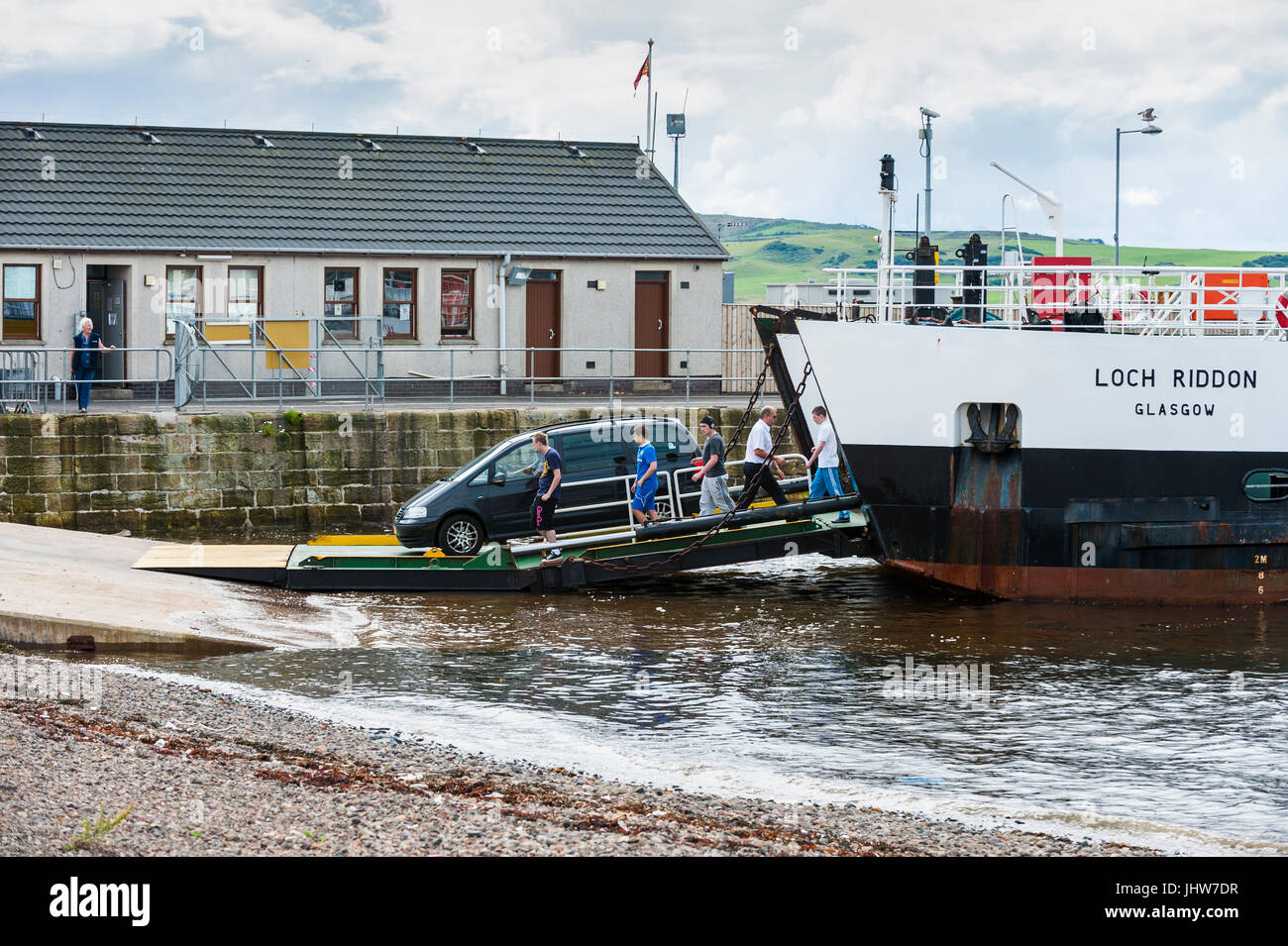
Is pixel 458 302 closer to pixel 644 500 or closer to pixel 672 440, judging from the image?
pixel 672 440

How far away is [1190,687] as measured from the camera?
1294 centimetres

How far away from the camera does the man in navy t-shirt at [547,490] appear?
16922mm

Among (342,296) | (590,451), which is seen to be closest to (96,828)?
(590,451)

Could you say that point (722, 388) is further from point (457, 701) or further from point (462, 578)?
point (457, 701)

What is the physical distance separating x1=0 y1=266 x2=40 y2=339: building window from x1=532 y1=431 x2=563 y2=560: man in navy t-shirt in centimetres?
1412

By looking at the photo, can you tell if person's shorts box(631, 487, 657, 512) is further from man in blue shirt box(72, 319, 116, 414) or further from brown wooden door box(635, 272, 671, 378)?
brown wooden door box(635, 272, 671, 378)

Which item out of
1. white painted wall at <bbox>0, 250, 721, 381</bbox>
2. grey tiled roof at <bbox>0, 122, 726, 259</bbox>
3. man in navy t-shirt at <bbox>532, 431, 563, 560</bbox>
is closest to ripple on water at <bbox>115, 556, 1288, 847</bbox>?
man in navy t-shirt at <bbox>532, 431, 563, 560</bbox>

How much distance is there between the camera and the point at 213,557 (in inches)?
687

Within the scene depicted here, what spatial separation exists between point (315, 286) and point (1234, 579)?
1881cm

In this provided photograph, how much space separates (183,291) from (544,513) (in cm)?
1396

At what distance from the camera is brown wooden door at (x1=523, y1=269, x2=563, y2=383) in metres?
30.3

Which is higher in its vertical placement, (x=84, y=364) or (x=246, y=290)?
(x=246, y=290)

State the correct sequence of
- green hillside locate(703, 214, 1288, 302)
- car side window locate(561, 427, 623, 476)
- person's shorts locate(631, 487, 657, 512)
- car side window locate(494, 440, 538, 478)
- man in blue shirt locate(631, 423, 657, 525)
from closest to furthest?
man in blue shirt locate(631, 423, 657, 525) → person's shorts locate(631, 487, 657, 512) → car side window locate(494, 440, 538, 478) → car side window locate(561, 427, 623, 476) → green hillside locate(703, 214, 1288, 302)
